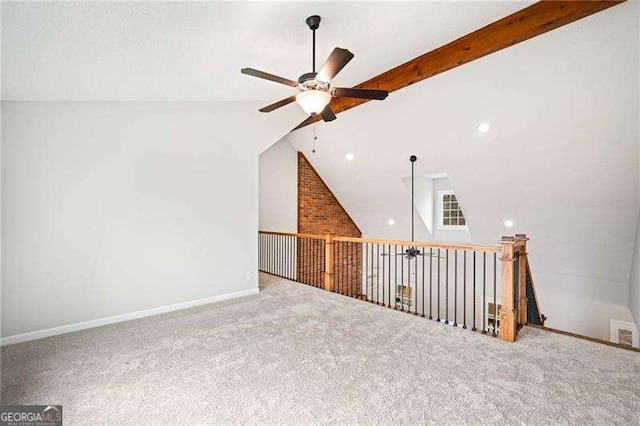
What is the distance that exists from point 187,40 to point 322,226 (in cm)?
599

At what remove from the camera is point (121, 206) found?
11.3ft

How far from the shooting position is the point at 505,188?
5.18 meters

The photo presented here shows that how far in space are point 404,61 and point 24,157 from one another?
411cm

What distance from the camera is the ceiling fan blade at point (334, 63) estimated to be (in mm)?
1997

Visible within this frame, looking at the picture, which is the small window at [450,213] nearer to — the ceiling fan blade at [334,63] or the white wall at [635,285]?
the white wall at [635,285]

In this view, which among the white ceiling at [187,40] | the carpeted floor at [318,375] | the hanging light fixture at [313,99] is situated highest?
the white ceiling at [187,40]

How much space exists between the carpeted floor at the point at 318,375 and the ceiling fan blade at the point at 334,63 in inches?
88.9

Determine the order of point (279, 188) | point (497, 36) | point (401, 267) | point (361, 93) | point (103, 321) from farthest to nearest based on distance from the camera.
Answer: point (279, 188)
point (401, 267)
point (103, 321)
point (497, 36)
point (361, 93)

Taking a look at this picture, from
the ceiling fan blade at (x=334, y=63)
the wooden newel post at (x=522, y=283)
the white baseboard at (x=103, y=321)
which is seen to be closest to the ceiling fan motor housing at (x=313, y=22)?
the ceiling fan blade at (x=334, y=63)

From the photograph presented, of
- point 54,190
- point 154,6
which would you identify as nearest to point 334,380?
point 154,6

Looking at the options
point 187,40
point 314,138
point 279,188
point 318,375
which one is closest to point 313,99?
point 187,40

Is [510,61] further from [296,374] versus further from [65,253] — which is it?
[65,253]

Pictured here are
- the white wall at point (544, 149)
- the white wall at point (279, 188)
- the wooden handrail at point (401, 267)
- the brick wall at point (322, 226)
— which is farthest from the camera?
the brick wall at point (322, 226)

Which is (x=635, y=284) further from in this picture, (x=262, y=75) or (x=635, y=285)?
(x=262, y=75)
